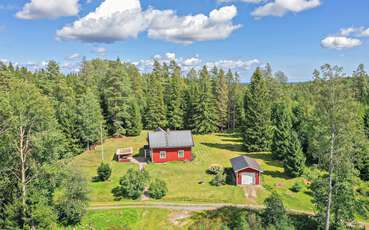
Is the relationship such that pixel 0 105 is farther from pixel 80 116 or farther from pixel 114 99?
pixel 114 99

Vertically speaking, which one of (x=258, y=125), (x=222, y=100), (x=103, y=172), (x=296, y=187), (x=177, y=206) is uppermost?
(x=222, y=100)

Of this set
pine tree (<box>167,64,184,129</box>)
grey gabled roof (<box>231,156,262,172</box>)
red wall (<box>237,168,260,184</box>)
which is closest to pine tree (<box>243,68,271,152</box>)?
grey gabled roof (<box>231,156,262,172</box>)

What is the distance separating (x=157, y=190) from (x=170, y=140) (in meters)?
14.0

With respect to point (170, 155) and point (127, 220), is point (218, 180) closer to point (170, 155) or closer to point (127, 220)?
point (170, 155)

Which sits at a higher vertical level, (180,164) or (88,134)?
(88,134)

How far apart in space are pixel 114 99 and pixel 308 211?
40.9 meters

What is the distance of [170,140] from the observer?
154 feet

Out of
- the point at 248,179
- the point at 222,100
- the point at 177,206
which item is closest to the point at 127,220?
the point at 177,206

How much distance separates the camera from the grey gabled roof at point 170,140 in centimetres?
4622

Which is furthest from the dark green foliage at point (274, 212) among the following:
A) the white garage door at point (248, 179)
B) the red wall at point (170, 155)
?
the red wall at point (170, 155)

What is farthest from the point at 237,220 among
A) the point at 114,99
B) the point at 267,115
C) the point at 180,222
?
the point at 114,99

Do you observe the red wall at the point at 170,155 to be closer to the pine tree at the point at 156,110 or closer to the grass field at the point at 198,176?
the grass field at the point at 198,176

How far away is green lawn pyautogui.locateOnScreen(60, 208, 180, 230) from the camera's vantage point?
28.0 meters

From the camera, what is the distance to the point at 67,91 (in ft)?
186
